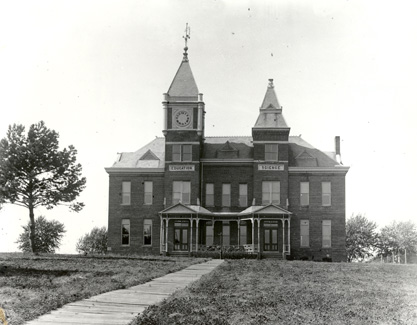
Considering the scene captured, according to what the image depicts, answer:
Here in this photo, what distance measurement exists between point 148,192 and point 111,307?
103 feet

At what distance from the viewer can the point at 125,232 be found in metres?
41.8

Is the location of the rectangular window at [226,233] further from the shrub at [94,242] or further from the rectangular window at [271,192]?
the shrub at [94,242]

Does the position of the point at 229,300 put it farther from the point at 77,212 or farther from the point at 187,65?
the point at 187,65

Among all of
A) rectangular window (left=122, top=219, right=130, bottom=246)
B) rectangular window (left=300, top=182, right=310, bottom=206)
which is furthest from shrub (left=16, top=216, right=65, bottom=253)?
rectangular window (left=300, top=182, right=310, bottom=206)

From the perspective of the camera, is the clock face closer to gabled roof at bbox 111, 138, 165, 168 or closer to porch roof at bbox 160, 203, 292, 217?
gabled roof at bbox 111, 138, 165, 168

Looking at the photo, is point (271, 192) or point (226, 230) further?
point (226, 230)

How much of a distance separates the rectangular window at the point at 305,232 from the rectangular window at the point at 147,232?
11438 mm

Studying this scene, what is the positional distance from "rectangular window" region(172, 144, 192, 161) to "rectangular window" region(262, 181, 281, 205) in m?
6.05

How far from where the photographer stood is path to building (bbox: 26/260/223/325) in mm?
9284

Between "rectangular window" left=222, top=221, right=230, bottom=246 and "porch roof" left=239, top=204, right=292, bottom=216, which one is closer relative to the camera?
"porch roof" left=239, top=204, right=292, bottom=216

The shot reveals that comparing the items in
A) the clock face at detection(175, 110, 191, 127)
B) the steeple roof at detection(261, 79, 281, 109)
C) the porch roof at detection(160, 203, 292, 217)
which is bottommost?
the porch roof at detection(160, 203, 292, 217)

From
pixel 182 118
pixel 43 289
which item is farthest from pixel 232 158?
pixel 43 289

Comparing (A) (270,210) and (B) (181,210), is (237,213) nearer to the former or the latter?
(A) (270,210)

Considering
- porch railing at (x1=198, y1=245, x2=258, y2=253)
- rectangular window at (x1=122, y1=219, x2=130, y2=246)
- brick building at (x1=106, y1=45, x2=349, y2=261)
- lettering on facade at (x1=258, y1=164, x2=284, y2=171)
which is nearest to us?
porch railing at (x1=198, y1=245, x2=258, y2=253)
